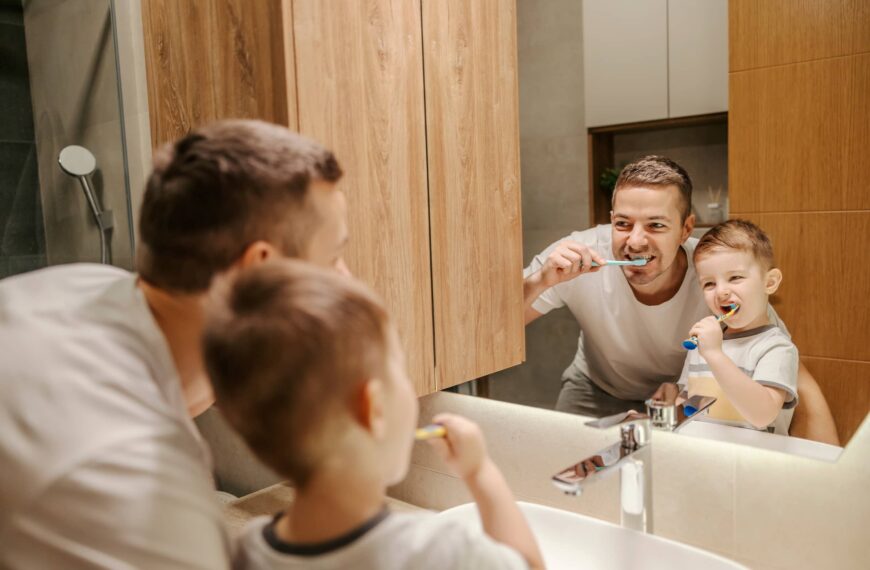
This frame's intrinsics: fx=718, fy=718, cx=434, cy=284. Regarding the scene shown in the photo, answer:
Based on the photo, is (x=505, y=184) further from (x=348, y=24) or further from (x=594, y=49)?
(x=348, y=24)

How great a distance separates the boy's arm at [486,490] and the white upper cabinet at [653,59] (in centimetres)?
58

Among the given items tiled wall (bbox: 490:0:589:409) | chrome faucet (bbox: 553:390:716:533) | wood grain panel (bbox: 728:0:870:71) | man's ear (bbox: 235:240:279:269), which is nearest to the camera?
man's ear (bbox: 235:240:279:269)

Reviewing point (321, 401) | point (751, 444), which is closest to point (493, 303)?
point (751, 444)

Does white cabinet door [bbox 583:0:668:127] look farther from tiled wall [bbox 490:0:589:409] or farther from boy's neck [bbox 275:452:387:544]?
boy's neck [bbox 275:452:387:544]

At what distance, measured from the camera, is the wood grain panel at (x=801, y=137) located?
35.7 inches

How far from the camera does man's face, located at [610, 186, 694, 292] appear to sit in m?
1.05

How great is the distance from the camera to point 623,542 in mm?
1037

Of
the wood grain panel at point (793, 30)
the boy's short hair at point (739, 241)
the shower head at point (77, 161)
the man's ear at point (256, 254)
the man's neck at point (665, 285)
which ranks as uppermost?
the wood grain panel at point (793, 30)

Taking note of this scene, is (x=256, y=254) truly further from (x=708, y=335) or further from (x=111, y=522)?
(x=708, y=335)

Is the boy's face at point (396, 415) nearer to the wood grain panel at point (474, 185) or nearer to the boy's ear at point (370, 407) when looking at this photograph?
the boy's ear at point (370, 407)

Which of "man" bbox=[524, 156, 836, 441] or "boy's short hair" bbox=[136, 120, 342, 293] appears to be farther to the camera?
"man" bbox=[524, 156, 836, 441]

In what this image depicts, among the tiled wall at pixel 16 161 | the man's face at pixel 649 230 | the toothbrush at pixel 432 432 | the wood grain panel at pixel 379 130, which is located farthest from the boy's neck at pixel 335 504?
the tiled wall at pixel 16 161

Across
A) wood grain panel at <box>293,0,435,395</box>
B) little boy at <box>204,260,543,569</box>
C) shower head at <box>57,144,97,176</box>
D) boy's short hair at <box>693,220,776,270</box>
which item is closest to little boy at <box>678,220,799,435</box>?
boy's short hair at <box>693,220,776,270</box>

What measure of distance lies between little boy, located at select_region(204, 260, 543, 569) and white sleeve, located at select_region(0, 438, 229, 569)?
0.08 meters
